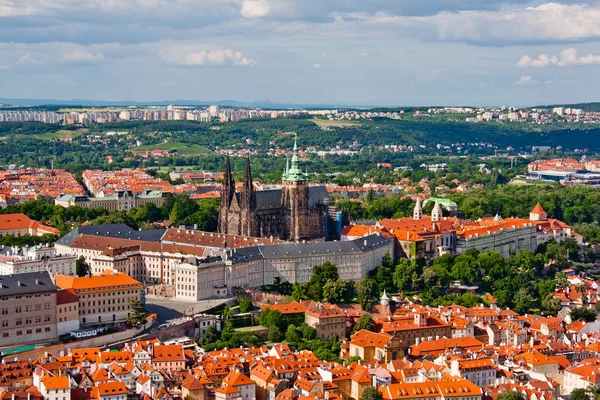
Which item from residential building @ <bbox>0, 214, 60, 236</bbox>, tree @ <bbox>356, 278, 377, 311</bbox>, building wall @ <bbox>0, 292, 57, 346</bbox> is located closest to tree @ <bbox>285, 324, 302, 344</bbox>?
tree @ <bbox>356, 278, 377, 311</bbox>

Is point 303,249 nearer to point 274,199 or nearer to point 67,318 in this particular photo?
point 274,199

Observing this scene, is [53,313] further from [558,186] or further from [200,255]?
[558,186]

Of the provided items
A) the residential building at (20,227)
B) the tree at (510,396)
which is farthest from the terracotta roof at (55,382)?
the residential building at (20,227)

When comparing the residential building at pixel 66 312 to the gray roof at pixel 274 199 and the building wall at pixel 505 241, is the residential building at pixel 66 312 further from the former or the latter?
the building wall at pixel 505 241

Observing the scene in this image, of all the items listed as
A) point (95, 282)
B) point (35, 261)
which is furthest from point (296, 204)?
point (95, 282)

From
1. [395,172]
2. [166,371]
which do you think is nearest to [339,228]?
[166,371]
